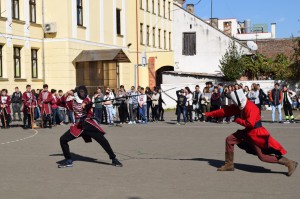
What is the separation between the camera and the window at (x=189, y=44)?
48.4 metres

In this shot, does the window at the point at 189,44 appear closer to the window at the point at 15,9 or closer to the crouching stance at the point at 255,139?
the window at the point at 15,9

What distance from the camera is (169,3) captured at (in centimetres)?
5191

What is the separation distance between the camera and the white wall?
46.9 m

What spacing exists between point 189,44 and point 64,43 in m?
20.9

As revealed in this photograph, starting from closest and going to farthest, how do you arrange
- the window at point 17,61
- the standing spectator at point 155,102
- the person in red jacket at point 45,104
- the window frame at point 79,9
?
the person in red jacket at point 45,104 < the standing spectator at point 155,102 < the window at point 17,61 < the window frame at point 79,9

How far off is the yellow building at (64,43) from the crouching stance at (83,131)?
1768 centimetres

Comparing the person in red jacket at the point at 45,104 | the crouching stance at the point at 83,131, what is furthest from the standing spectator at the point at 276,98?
the crouching stance at the point at 83,131

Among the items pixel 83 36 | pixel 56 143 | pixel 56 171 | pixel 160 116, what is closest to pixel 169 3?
pixel 83 36

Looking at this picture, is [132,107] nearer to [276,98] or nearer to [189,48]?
[276,98]

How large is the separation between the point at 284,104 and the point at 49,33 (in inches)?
624

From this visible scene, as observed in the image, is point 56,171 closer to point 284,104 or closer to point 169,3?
point 284,104

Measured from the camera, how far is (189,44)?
48.8 metres

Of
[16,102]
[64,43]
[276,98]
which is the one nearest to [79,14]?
[64,43]

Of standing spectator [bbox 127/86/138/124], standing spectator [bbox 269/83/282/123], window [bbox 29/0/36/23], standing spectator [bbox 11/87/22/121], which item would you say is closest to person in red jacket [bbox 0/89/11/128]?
standing spectator [bbox 11/87/22/121]
